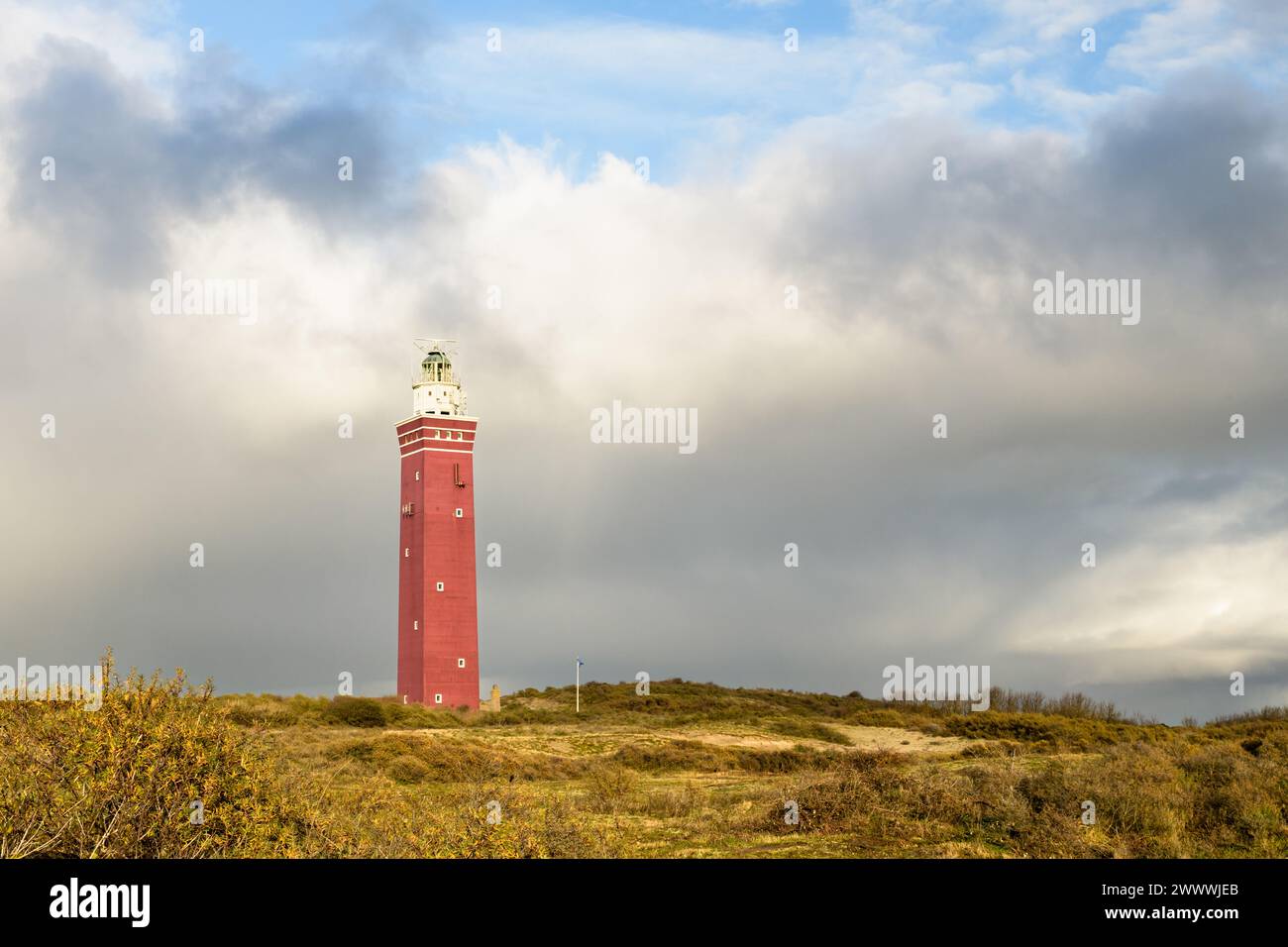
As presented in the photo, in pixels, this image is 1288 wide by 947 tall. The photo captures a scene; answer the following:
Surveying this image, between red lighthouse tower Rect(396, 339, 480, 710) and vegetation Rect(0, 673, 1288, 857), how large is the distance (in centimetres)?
1488

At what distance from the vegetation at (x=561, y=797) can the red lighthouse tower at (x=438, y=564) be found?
48.8ft

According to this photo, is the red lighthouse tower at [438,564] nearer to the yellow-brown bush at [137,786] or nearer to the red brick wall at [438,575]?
the red brick wall at [438,575]

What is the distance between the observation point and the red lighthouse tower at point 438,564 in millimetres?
58781

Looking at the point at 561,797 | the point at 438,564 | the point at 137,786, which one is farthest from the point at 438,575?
the point at 137,786

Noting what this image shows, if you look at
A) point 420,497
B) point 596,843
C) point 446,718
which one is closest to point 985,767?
point 596,843

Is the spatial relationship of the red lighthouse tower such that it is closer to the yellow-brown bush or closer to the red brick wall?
the red brick wall

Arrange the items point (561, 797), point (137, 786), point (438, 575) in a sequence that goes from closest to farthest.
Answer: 1. point (137, 786)
2. point (561, 797)
3. point (438, 575)

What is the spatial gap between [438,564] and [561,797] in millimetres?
38874

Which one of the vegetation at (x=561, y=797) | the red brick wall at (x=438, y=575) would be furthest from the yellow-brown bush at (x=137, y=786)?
the red brick wall at (x=438, y=575)

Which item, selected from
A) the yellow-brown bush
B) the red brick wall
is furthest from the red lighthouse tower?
the yellow-brown bush

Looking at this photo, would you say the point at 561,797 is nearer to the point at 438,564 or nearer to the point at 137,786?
the point at 137,786

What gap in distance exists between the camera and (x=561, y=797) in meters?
21.4

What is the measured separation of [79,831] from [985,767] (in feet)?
61.6

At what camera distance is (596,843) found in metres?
14.7
